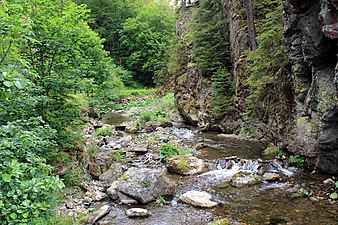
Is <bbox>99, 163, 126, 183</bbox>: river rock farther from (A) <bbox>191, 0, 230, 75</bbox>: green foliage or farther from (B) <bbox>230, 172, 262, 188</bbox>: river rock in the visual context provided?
(A) <bbox>191, 0, 230, 75</bbox>: green foliage

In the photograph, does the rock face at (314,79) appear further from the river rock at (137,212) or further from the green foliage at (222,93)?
the green foliage at (222,93)

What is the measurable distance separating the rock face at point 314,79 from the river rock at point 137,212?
15.7ft

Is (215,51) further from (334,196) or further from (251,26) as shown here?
(334,196)

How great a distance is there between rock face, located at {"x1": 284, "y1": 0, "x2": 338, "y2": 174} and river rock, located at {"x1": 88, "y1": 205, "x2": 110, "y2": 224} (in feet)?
18.3

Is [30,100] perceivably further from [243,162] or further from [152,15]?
[152,15]

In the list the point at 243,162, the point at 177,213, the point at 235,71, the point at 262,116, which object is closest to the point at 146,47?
the point at 235,71

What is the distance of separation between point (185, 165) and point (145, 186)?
2238 millimetres

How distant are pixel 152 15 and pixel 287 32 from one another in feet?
110

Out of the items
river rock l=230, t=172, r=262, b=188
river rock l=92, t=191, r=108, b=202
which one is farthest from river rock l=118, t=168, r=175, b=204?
river rock l=230, t=172, r=262, b=188

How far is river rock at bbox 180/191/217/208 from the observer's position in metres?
5.68

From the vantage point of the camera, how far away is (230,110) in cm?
1313

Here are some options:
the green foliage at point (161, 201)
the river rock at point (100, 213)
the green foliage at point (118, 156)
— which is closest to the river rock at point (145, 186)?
the green foliage at point (161, 201)

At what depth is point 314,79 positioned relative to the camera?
23.5 ft

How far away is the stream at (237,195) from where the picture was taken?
5.14 metres
